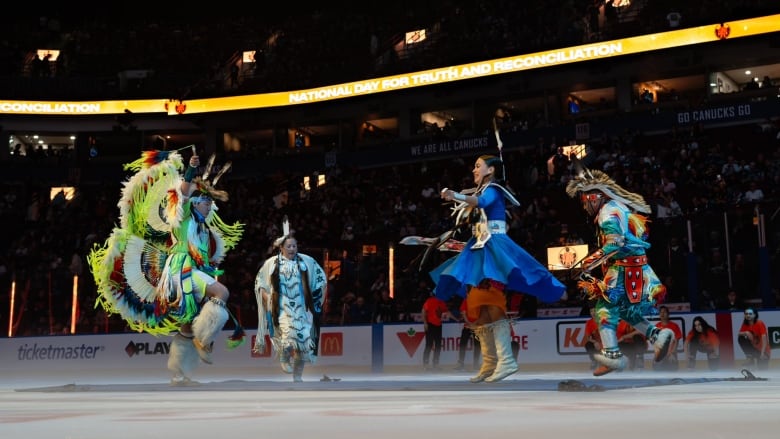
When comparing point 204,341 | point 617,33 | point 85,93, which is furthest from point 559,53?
point 204,341

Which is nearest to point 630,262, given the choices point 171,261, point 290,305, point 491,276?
point 491,276

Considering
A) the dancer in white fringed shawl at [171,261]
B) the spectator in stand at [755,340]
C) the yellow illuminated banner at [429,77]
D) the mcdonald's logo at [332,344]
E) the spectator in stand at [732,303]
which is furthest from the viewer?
the yellow illuminated banner at [429,77]

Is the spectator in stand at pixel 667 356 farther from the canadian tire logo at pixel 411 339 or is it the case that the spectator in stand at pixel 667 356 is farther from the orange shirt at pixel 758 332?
the canadian tire logo at pixel 411 339

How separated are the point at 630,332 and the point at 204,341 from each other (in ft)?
23.3

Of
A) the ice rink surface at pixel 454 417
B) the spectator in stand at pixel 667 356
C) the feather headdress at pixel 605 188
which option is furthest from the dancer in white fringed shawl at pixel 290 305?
the spectator in stand at pixel 667 356

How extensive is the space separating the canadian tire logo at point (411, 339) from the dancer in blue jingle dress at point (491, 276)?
8279mm

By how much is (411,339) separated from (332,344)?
1.69 meters

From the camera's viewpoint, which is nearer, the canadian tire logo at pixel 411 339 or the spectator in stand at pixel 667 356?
the spectator in stand at pixel 667 356

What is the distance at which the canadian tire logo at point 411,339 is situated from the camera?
56.4 ft

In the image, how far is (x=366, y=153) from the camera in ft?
105

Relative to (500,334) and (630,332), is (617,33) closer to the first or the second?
(630,332)

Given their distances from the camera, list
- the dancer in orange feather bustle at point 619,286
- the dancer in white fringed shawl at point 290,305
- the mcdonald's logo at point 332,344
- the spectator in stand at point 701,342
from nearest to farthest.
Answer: the dancer in orange feather bustle at point 619,286
the dancer in white fringed shawl at point 290,305
the spectator in stand at point 701,342
the mcdonald's logo at point 332,344

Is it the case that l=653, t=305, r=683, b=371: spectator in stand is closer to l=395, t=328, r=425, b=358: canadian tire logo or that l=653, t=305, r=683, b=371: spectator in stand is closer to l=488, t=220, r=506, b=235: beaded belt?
l=395, t=328, r=425, b=358: canadian tire logo

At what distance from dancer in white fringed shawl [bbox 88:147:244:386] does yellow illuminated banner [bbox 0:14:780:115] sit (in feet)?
59.3
